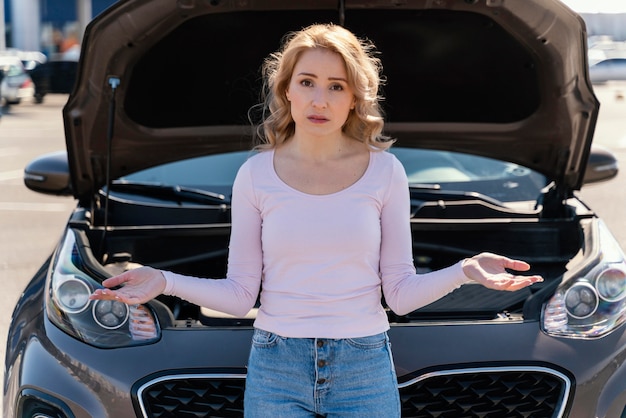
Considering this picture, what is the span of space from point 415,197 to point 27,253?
15.4ft

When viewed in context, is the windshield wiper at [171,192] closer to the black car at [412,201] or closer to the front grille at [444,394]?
the black car at [412,201]

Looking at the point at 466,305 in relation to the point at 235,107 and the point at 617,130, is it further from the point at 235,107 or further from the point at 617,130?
the point at 617,130

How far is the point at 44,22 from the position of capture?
147 ft

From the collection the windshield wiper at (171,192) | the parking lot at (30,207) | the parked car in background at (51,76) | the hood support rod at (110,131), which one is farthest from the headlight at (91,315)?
the parked car in background at (51,76)

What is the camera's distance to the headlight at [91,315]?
10.6ft

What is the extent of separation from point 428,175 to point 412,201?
1.08ft

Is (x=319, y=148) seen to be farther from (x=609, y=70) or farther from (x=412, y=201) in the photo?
(x=609, y=70)

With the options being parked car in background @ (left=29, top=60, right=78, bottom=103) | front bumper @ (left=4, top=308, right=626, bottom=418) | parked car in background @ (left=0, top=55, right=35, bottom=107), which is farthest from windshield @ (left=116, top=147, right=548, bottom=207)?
parked car in background @ (left=29, top=60, right=78, bottom=103)

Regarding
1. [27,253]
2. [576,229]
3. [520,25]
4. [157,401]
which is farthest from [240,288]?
[27,253]

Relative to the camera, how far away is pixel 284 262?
8.23ft

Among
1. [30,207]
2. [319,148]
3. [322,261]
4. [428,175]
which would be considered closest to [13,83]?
[30,207]

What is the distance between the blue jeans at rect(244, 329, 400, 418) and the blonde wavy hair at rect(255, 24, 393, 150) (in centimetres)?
57

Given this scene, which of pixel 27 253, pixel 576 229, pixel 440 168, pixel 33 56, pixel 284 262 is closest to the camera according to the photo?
pixel 284 262

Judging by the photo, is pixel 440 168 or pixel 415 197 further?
pixel 440 168
